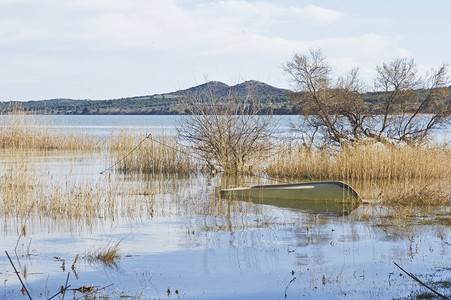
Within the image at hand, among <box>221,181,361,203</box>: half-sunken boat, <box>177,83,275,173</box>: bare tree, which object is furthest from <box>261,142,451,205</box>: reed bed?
<box>221,181,361,203</box>: half-sunken boat

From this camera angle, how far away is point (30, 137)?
25.6m

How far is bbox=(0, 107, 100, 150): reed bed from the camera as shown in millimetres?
24938

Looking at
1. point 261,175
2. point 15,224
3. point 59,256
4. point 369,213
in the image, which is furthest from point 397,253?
point 261,175

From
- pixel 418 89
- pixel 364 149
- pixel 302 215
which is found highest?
pixel 418 89

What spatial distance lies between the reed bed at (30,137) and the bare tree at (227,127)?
10.3 m

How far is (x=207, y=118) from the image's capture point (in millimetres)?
16969

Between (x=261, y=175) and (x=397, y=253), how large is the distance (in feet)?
32.3

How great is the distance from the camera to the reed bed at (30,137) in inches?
982

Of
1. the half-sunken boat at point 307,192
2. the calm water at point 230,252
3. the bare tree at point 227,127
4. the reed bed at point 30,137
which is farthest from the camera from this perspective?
the reed bed at point 30,137

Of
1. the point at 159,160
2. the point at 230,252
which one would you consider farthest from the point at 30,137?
the point at 230,252

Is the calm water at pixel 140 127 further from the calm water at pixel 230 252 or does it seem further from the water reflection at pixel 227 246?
the calm water at pixel 230 252

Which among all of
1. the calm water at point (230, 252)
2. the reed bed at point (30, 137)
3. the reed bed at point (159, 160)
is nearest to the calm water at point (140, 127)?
the reed bed at point (30, 137)

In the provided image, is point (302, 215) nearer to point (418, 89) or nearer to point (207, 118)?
point (207, 118)

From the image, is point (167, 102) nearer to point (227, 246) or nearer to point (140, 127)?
point (140, 127)
